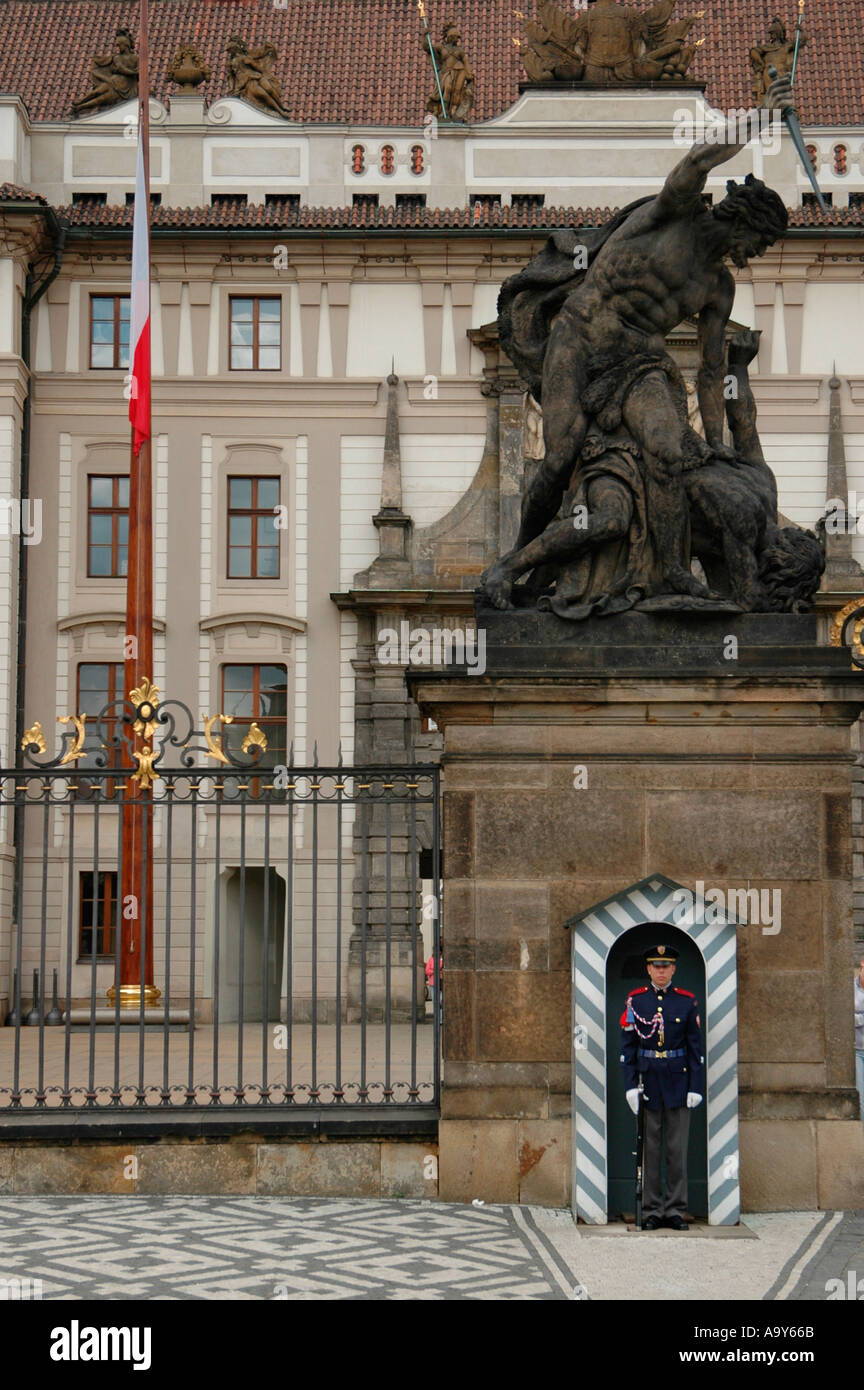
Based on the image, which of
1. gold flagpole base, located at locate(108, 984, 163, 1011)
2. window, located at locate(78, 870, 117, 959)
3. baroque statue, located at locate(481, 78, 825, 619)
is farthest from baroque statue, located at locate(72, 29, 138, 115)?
baroque statue, located at locate(481, 78, 825, 619)

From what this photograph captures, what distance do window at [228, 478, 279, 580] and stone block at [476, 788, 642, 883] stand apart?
20926 millimetres

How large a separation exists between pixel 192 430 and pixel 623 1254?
2389 cm

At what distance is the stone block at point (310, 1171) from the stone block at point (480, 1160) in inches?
23.1

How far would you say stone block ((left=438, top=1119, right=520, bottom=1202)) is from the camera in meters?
10.4

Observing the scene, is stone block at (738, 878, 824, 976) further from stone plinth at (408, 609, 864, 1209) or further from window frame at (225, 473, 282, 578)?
window frame at (225, 473, 282, 578)

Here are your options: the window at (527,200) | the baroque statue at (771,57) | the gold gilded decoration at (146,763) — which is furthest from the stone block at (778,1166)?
the baroque statue at (771,57)

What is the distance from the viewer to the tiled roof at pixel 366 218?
30.6 meters

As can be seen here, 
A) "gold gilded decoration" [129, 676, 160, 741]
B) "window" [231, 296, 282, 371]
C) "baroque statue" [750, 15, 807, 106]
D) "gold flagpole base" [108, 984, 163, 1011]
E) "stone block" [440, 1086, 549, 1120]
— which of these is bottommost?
"gold flagpole base" [108, 984, 163, 1011]

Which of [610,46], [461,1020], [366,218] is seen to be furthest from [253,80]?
[461,1020]

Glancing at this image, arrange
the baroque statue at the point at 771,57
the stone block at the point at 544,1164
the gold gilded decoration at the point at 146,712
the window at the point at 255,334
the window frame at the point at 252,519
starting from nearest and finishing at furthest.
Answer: the stone block at the point at 544,1164 < the gold gilded decoration at the point at 146,712 < the window frame at the point at 252,519 < the window at the point at 255,334 < the baroque statue at the point at 771,57

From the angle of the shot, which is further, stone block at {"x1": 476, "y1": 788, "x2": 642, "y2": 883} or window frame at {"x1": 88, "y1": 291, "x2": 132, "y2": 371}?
window frame at {"x1": 88, "y1": 291, "x2": 132, "y2": 371}

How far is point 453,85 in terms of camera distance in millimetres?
32406

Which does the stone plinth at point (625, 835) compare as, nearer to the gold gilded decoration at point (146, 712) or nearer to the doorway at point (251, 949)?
the gold gilded decoration at point (146, 712)

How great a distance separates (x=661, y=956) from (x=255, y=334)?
23.1 m
